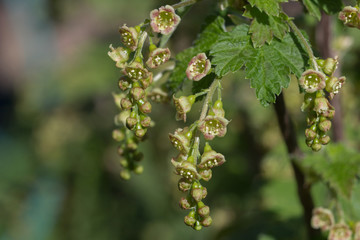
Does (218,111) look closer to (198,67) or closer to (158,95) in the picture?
(198,67)

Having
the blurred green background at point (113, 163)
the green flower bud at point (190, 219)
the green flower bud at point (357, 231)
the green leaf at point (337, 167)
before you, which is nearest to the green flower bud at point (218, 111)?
the green flower bud at point (190, 219)

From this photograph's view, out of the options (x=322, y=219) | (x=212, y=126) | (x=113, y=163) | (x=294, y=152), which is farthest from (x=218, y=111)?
(x=113, y=163)

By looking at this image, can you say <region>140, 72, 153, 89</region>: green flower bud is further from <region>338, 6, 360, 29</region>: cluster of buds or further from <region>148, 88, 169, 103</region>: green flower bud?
<region>338, 6, 360, 29</region>: cluster of buds

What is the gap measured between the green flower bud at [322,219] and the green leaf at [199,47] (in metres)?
0.64

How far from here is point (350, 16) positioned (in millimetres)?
1357

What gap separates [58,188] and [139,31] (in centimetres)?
325

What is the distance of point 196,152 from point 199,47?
12.3 inches

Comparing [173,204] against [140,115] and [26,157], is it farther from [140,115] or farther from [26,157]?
[140,115]

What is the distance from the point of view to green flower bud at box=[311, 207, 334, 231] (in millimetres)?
1685

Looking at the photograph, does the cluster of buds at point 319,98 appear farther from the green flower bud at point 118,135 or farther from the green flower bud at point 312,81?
the green flower bud at point 118,135

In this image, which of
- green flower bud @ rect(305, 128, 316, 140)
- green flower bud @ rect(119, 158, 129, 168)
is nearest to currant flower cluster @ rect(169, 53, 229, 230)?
green flower bud @ rect(305, 128, 316, 140)

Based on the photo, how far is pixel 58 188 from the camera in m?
4.36

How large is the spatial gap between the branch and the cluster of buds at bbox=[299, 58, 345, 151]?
199 millimetres

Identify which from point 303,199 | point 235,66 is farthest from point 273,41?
point 303,199
